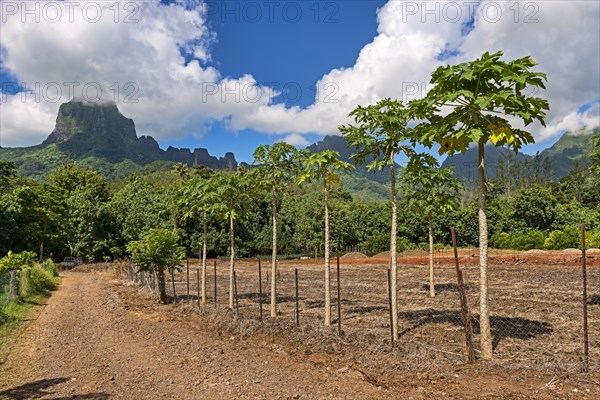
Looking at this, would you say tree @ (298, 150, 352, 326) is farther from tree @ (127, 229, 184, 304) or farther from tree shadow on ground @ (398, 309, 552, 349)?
tree @ (127, 229, 184, 304)

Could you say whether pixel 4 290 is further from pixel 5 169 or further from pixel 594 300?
pixel 5 169

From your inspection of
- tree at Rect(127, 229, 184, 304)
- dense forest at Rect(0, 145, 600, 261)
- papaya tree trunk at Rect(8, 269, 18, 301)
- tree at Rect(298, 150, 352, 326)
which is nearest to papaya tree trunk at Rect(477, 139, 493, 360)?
tree at Rect(298, 150, 352, 326)

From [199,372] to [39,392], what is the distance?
2.67 m

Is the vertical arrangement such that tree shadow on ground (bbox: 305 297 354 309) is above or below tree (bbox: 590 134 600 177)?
below

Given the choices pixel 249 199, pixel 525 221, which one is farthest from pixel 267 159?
pixel 525 221

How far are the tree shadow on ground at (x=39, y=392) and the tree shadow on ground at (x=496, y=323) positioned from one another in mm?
6553

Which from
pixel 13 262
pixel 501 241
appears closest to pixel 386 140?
pixel 13 262

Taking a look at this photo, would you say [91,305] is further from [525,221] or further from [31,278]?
[525,221]

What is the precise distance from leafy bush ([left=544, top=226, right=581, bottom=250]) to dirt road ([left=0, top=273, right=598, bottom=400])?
37104 millimetres

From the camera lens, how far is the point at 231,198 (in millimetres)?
12727

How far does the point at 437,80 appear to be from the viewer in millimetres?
6418

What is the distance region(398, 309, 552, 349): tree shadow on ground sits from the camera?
8.77m

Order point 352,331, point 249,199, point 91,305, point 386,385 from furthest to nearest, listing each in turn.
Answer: point 91,305 → point 249,199 → point 352,331 → point 386,385

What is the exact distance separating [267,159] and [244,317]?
4.90 m
